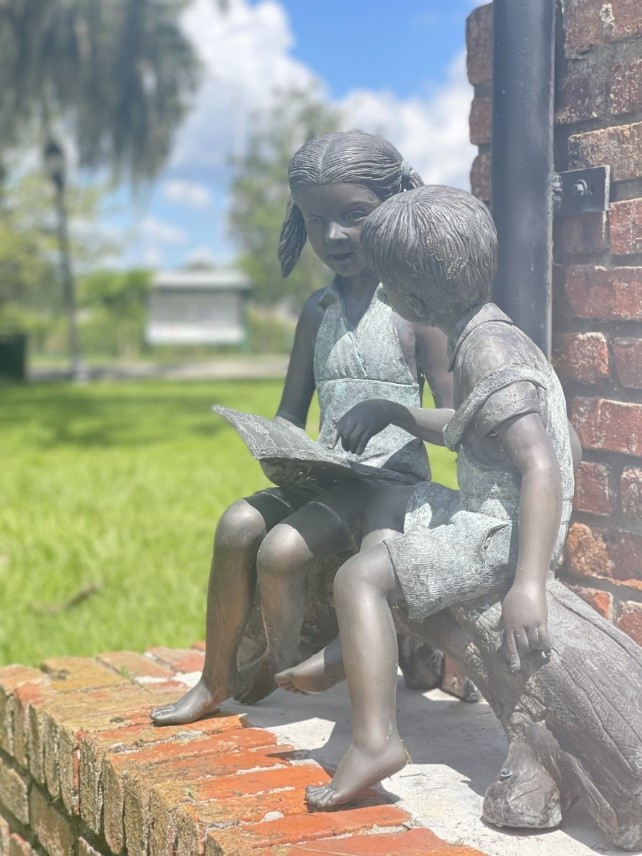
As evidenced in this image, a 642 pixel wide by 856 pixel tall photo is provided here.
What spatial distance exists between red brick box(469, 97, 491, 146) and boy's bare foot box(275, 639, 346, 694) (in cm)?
142

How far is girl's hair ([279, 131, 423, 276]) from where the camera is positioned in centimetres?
245

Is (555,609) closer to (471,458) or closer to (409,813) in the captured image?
(471,458)

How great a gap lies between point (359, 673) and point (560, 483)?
0.54m

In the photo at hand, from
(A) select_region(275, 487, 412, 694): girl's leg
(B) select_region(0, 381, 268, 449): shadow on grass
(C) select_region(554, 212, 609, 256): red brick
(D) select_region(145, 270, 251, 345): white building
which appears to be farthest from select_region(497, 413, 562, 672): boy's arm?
(D) select_region(145, 270, 251, 345): white building

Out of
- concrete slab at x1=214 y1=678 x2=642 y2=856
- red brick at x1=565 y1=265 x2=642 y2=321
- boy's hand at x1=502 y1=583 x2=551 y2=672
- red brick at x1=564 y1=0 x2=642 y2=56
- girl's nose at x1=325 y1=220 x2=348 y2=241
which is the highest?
red brick at x1=564 y1=0 x2=642 y2=56

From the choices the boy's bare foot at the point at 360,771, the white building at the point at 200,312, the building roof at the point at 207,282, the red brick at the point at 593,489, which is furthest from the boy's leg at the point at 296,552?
the building roof at the point at 207,282

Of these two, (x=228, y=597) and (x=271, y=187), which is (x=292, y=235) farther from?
(x=271, y=187)

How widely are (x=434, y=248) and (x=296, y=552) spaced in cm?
76

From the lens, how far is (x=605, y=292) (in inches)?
102

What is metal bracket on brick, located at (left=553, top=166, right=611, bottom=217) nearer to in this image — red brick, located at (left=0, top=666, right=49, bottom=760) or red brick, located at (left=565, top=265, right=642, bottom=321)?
red brick, located at (left=565, top=265, right=642, bottom=321)

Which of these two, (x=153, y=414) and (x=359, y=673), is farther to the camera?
(x=153, y=414)

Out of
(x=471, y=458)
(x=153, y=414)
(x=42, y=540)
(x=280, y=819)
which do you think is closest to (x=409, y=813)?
(x=280, y=819)

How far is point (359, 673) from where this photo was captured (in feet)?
6.86

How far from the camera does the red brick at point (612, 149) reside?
2.49 metres
